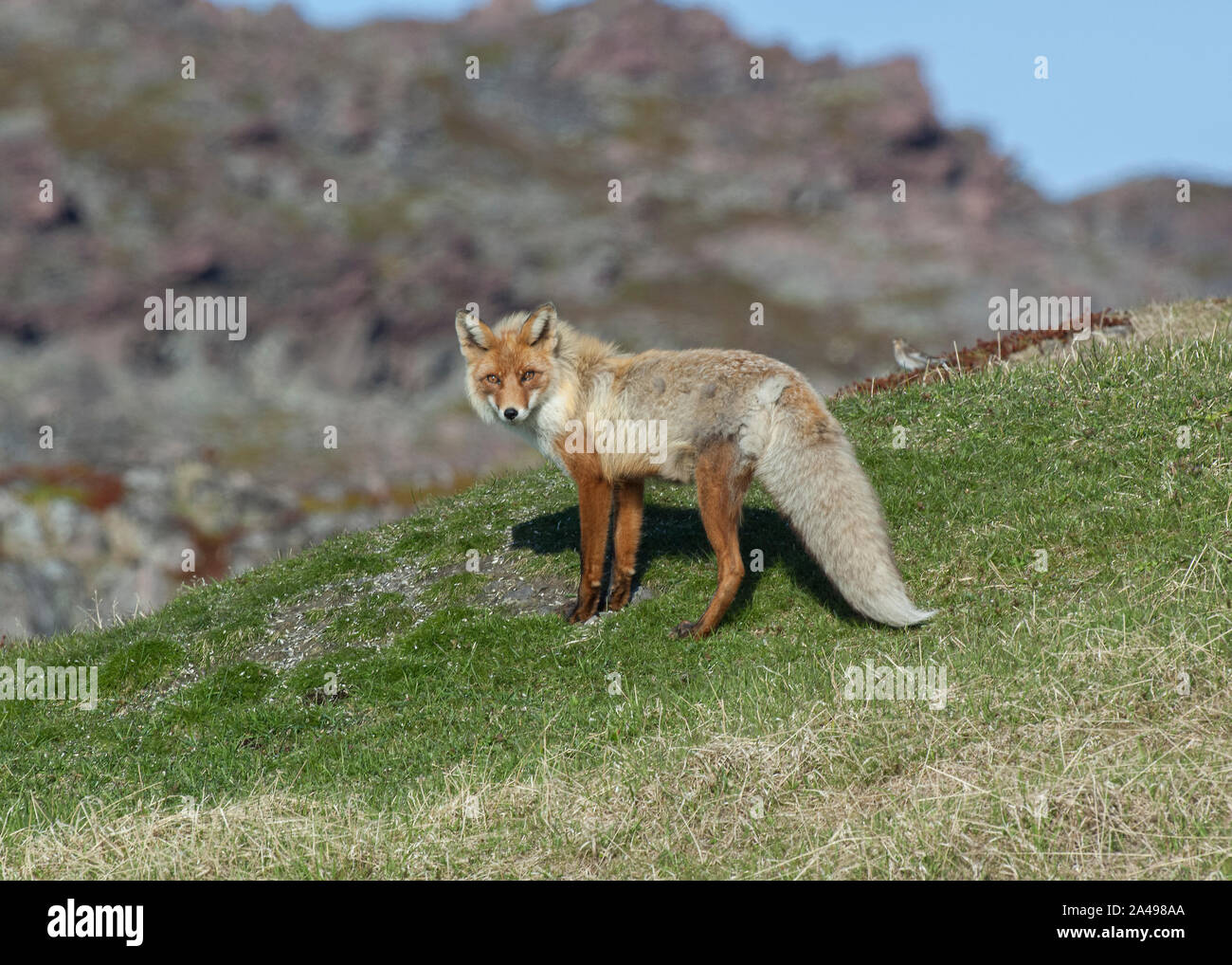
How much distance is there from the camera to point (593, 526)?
40.5 feet

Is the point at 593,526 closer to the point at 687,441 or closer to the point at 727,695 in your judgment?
the point at 687,441

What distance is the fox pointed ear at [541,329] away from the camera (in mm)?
12461

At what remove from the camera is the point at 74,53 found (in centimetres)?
18512

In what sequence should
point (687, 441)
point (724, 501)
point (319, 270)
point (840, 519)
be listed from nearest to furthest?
point (840, 519), point (724, 501), point (687, 441), point (319, 270)

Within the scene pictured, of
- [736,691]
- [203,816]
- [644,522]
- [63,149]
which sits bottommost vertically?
[203,816]

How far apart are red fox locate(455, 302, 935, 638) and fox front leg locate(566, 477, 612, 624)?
0.01 metres

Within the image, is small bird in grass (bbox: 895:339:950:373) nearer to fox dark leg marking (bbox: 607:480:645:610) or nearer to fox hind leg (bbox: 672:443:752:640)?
fox dark leg marking (bbox: 607:480:645:610)

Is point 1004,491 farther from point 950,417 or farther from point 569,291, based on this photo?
point 569,291

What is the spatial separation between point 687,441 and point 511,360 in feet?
7.92

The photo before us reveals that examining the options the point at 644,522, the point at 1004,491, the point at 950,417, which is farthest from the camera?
the point at 950,417

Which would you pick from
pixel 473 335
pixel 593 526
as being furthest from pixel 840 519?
pixel 473 335

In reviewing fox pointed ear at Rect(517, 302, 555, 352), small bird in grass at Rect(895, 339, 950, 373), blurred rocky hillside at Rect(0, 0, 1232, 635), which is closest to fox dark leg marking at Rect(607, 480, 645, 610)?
fox pointed ear at Rect(517, 302, 555, 352)
